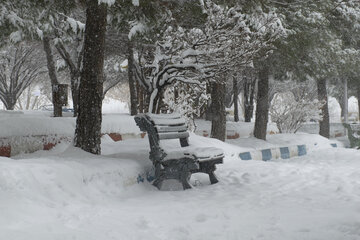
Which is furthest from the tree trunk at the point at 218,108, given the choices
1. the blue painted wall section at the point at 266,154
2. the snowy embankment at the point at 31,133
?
the snowy embankment at the point at 31,133

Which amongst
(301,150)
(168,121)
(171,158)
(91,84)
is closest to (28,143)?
(91,84)

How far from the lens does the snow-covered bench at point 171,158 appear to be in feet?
20.5

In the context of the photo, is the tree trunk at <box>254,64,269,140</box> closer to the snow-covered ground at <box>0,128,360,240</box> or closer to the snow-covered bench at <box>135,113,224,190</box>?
the snow-covered ground at <box>0,128,360,240</box>

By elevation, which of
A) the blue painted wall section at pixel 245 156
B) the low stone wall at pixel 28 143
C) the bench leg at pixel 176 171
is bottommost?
the blue painted wall section at pixel 245 156

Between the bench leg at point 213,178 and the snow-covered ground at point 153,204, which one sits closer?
the snow-covered ground at point 153,204

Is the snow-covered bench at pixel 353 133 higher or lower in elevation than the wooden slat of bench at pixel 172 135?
lower

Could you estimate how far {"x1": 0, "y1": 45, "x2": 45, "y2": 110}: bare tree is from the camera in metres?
23.5

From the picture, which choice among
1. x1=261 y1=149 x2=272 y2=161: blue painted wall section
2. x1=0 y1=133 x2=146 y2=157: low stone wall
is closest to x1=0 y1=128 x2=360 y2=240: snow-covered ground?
x1=0 y1=133 x2=146 y2=157: low stone wall

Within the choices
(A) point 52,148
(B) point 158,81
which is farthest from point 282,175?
(A) point 52,148

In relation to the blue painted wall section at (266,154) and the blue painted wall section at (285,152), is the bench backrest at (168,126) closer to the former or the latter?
the blue painted wall section at (266,154)

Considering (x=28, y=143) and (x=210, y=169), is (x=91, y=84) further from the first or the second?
(x=210, y=169)

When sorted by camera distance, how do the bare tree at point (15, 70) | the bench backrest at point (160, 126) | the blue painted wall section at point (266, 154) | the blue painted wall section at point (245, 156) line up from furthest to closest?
the bare tree at point (15, 70), the blue painted wall section at point (266, 154), the blue painted wall section at point (245, 156), the bench backrest at point (160, 126)

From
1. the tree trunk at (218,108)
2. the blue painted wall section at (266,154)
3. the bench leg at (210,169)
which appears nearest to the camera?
the bench leg at (210,169)

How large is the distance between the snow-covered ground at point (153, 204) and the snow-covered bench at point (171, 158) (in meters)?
0.28
